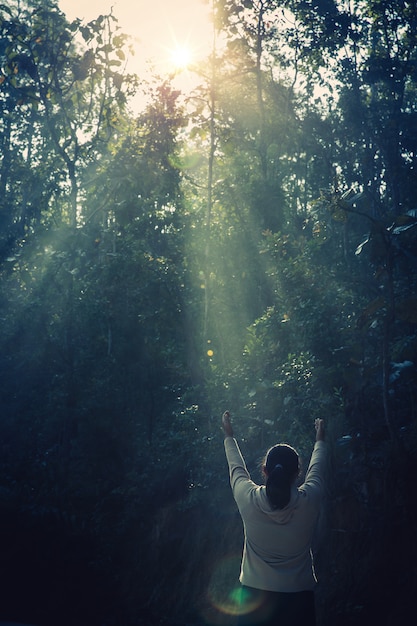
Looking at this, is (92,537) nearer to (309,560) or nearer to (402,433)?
(402,433)

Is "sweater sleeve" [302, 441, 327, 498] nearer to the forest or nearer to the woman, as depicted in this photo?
the woman

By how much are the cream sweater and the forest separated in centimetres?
351

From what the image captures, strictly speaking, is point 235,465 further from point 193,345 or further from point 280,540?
point 193,345

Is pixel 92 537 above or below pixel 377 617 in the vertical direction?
above

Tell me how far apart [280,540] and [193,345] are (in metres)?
13.8

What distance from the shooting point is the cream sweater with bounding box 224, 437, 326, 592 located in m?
3.37

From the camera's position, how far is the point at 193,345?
17.2 meters

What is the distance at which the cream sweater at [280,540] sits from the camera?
3.37 metres

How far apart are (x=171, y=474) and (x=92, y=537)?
1744 millimetres

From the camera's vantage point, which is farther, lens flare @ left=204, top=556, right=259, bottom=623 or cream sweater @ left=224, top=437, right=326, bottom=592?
lens flare @ left=204, top=556, right=259, bottom=623

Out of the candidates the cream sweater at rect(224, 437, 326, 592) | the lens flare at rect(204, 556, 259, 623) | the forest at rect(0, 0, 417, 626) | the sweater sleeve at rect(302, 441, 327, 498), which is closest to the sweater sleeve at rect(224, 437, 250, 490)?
the cream sweater at rect(224, 437, 326, 592)

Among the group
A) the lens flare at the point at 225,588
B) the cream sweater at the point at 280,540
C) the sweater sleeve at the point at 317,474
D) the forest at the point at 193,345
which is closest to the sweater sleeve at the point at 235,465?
the cream sweater at the point at 280,540

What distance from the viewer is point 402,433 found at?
823 centimetres

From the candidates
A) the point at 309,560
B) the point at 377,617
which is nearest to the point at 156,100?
the point at 377,617
